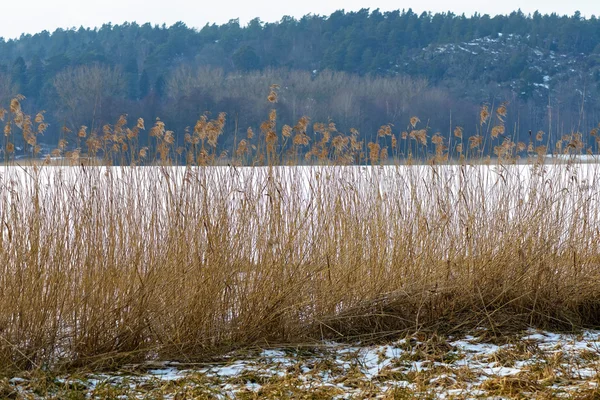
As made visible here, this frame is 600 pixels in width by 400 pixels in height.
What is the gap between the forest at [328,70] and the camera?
28062mm

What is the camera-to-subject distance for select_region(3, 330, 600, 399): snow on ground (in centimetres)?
253

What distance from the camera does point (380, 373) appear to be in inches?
108

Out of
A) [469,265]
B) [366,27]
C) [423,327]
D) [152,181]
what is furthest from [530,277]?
[366,27]

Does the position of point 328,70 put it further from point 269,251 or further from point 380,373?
point 380,373

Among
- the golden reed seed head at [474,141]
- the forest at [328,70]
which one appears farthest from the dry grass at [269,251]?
the forest at [328,70]

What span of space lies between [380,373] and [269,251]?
860mm

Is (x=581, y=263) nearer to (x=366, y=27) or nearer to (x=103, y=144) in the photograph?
(x=103, y=144)

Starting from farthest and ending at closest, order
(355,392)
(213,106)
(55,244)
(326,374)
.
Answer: (213,106)
(55,244)
(326,374)
(355,392)

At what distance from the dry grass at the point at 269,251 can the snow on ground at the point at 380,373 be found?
102mm

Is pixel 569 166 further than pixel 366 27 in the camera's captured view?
No

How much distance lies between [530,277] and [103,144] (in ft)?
7.65

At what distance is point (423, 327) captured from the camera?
3.43 m

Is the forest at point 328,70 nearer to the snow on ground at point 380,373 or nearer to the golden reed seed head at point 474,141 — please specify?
the golden reed seed head at point 474,141

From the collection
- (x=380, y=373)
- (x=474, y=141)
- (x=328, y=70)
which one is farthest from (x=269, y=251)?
(x=328, y=70)
